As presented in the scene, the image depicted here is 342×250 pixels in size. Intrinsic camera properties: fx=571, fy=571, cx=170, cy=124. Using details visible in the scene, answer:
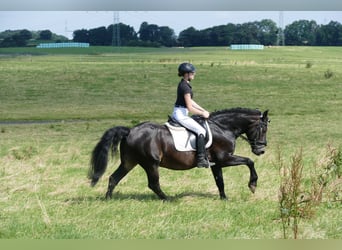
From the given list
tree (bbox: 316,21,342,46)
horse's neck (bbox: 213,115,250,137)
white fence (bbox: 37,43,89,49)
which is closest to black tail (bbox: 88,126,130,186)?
horse's neck (bbox: 213,115,250,137)

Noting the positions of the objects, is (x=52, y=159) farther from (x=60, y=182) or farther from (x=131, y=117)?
(x=131, y=117)

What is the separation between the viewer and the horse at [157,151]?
10195 mm

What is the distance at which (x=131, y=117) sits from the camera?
3005cm

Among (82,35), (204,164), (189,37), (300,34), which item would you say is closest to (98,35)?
(82,35)

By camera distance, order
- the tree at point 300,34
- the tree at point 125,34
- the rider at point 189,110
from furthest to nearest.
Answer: the tree at point 125,34
the tree at point 300,34
the rider at point 189,110

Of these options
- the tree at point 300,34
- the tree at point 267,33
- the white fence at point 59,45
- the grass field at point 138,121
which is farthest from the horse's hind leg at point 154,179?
the white fence at point 59,45

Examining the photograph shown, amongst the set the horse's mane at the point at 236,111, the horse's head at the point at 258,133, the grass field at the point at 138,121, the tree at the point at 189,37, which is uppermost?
the tree at the point at 189,37

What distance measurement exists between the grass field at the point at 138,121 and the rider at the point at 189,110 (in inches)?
32.0

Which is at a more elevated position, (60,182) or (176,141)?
(176,141)

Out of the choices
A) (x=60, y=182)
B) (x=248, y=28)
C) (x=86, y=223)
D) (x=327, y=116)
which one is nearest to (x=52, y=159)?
(x=60, y=182)

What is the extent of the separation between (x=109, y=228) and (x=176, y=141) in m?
3.03

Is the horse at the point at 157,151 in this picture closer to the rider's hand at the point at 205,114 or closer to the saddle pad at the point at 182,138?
the saddle pad at the point at 182,138

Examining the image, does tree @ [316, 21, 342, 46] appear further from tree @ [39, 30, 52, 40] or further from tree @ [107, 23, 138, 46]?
tree @ [39, 30, 52, 40]

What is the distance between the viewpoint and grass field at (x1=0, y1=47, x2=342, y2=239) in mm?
8055
